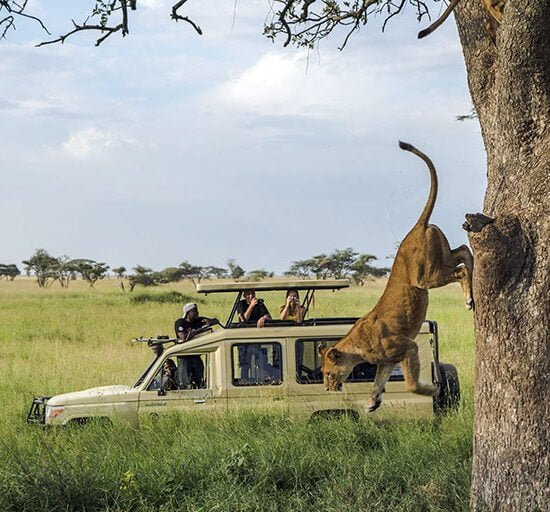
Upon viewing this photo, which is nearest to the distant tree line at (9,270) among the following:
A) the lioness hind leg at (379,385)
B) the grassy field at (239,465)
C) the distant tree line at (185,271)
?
the distant tree line at (185,271)

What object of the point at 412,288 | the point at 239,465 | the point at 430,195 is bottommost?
the point at 239,465

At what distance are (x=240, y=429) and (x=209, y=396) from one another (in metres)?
0.88

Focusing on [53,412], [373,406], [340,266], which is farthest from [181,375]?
[340,266]

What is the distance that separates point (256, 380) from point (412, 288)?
161 inches

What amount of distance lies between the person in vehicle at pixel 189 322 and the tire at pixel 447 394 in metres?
2.49

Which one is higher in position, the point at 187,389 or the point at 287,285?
the point at 287,285

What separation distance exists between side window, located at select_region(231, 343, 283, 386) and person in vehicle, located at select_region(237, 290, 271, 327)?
0.60 metres

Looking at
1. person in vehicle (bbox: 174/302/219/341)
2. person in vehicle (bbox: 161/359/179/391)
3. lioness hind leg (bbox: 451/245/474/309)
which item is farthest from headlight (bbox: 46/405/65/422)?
lioness hind leg (bbox: 451/245/474/309)

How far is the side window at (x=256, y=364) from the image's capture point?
9.52 metres

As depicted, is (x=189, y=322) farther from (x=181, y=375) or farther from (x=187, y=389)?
(x=187, y=389)

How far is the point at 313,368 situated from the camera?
9617mm

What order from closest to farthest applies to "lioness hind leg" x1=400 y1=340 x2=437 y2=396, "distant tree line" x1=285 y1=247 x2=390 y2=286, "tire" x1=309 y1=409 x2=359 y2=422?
"lioness hind leg" x1=400 y1=340 x2=437 y2=396, "tire" x1=309 y1=409 x2=359 y2=422, "distant tree line" x1=285 y1=247 x2=390 y2=286

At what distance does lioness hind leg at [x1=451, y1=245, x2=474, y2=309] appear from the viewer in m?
5.89

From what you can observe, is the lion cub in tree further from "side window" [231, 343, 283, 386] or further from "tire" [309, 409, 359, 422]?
"side window" [231, 343, 283, 386]
